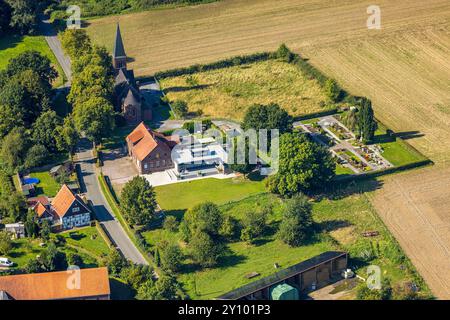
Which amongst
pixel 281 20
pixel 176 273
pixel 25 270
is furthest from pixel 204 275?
pixel 281 20

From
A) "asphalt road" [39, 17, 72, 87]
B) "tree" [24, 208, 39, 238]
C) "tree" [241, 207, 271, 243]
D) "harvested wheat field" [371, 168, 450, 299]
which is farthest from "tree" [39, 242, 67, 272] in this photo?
"asphalt road" [39, 17, 72, 87]

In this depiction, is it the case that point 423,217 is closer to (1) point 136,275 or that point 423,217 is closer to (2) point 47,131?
(1) point 136,275

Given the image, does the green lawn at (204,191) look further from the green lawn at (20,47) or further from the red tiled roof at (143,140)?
the green lawn at (20,47)

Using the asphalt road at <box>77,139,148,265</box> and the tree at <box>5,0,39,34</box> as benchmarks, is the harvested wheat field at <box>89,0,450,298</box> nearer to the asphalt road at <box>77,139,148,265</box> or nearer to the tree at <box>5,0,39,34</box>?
the tree at <box>5,0,39,34</box>

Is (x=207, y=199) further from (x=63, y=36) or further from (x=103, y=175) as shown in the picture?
(x=63, y=36)

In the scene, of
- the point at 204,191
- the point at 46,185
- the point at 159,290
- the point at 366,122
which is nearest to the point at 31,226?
the point at 46,185

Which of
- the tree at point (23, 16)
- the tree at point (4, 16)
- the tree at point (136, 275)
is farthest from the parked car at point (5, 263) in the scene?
the tree at point (4, 16)

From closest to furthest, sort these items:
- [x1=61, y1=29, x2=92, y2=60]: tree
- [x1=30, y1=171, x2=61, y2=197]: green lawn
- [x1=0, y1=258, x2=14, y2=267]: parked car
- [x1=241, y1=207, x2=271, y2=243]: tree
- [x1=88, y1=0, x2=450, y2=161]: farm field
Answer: [x1=0, y1=258, x2=14, y2=267]: parked car < [x1=241, y1=207, x2=271, y2=243]: tree < [x1=30, y1=171, x2=61, y2=197]: green lawn < [x1=88, y1=0, x2=450, y2=161]: farm field < [x1=61, y1=29, x2=92, y2=60]: tree
